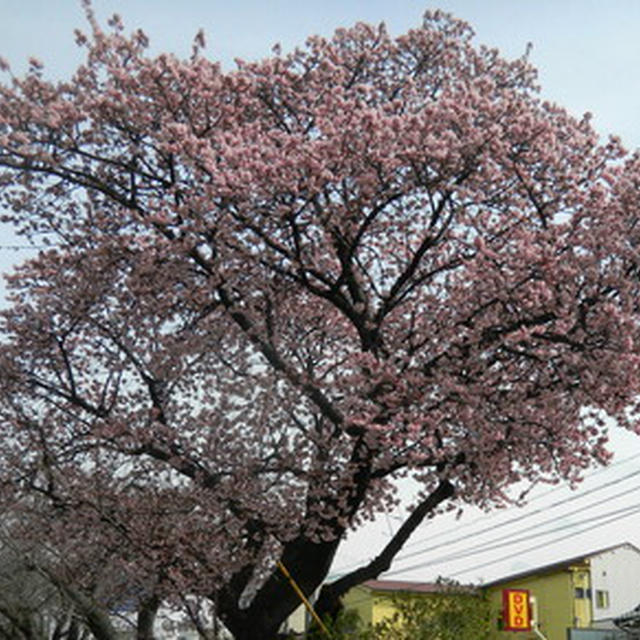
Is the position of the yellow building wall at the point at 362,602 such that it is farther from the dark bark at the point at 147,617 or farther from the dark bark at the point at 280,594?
the dark bark at the point at 280,594

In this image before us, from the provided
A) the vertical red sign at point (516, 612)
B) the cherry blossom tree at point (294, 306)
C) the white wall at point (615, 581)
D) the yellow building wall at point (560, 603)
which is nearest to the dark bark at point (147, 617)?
the cherry blossom tree at point (294, 306)

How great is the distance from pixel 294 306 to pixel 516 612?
14.4m

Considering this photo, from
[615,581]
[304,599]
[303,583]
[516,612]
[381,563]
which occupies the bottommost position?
[304,599]

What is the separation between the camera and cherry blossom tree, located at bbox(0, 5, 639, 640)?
10.9 metres

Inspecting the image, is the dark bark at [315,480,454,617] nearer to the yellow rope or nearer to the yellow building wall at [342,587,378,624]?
the yellow rope

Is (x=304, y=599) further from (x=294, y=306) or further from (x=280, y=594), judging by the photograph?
(x=294, y=306)

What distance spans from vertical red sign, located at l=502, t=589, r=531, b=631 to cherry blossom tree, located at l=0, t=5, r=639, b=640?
11942 mm

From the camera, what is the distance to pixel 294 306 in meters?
13.6

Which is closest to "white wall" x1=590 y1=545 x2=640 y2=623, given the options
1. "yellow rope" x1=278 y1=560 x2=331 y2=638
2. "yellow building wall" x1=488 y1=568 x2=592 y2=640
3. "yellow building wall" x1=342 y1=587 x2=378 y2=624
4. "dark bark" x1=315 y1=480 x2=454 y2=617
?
"yellow building wall" x1=488 y1=568 x2=592 y2=640

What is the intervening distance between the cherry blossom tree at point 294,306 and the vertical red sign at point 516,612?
11942 mm

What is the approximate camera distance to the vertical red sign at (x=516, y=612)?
24.0 meters

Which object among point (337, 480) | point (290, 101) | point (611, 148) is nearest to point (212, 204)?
point (290, 101)

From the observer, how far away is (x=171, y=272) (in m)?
11.9

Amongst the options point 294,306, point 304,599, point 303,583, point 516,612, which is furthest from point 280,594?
point 516,612
